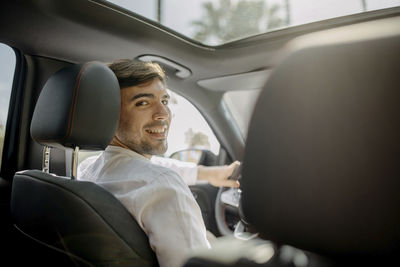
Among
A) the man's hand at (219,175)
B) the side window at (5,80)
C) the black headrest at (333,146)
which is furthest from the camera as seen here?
the man's hand at (219,175)

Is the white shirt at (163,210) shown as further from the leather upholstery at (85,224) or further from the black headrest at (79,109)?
the black headrest at (79,109)

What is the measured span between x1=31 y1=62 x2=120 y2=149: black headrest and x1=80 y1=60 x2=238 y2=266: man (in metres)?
0.22

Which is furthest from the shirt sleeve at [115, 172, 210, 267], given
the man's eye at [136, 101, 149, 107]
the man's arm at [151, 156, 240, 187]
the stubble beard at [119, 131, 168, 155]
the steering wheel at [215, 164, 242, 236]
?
the steering wheel at [215, 164, 242, 236]

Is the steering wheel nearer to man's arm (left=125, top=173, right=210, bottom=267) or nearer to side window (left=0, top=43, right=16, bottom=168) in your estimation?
man's arm (left=125, top=173, right=210, bottom=267)

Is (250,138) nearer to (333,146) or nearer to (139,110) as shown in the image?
(333,146)

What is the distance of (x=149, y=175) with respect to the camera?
4.83 feet

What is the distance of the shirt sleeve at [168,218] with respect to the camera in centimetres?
129

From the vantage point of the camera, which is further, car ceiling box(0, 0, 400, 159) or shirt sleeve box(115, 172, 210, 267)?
car ceiling box(0, 0, 400, 159)

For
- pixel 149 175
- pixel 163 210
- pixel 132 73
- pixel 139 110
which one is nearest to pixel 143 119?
pixel 139 110

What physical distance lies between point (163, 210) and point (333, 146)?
0.88 m

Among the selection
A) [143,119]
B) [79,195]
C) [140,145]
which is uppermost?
[143,119]

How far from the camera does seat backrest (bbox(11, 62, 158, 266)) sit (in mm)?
1228

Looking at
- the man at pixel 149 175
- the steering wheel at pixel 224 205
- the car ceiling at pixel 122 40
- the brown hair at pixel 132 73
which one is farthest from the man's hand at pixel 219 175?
the brown hair at pixel 132 73

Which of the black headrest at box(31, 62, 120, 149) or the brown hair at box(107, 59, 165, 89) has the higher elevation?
the brown hair at box(107, 59, 165, 89)
